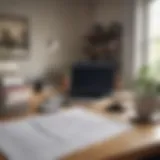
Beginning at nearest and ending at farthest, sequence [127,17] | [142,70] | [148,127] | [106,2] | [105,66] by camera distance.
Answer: [148,127], [142,70], [105,66], [127,17], [106,2]

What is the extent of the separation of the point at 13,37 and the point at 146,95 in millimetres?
1606

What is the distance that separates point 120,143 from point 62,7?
A: 2.10 metres

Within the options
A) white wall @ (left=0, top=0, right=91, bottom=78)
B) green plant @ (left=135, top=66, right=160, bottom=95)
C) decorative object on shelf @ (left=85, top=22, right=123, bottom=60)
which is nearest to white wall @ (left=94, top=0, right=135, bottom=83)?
Result: decorative object on shelf @ (left=85, top=22, right=123, bottom=60)

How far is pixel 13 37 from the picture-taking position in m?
2.51

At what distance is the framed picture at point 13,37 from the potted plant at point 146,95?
4.95 ft

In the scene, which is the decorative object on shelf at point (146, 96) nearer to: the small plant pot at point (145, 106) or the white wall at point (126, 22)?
the small plant pot at point (145, 106)

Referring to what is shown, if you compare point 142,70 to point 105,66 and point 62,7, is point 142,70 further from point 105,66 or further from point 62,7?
point 62,7

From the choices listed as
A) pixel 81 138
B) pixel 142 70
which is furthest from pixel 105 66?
pixel 81 138

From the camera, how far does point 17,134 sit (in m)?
1.00

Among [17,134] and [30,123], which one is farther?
[30,123]

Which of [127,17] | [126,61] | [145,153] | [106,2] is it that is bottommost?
[145,153]

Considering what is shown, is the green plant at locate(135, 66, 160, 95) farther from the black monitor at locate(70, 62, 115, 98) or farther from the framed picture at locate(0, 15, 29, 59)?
the framed picture at locate(0, 15, 29, 59)

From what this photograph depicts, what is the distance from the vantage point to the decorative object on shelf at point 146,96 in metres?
1.23

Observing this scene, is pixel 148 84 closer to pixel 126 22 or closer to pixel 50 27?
pixel 126 22
